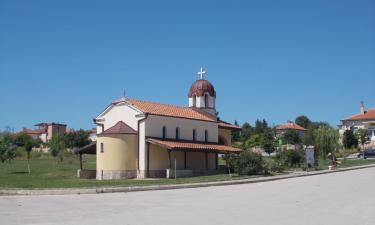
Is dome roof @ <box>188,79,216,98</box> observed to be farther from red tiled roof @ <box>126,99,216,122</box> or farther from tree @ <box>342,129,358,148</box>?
tree @ <box>342,129,358,148</box>

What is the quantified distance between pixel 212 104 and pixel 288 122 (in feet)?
317

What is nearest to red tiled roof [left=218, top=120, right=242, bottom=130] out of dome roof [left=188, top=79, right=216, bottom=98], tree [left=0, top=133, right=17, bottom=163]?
dome roof [left=188, top=79, right=216, bottom=98]

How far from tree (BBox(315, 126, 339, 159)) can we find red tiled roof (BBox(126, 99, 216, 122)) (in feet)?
65.3

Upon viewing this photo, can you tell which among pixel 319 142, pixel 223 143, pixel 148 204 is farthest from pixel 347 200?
pixel 319 142

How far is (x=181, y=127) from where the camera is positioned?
44281 millimetres

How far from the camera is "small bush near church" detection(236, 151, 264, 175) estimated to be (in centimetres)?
3672

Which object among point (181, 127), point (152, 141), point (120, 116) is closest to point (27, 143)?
point (120, 116)

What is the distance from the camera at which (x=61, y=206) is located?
61.1ft

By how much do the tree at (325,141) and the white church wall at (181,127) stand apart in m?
19.3

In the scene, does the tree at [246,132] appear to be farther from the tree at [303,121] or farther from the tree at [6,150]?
the tree at [6,150]

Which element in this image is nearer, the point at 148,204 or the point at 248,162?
the point at 148,204

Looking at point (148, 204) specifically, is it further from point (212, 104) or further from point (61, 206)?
point (212, 104)

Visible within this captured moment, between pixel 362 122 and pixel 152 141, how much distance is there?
74.0 m

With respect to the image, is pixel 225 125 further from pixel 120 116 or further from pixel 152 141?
pixel 152 141
